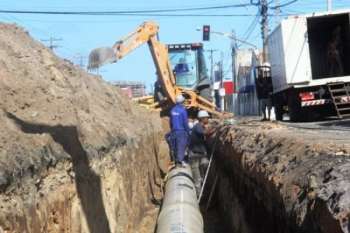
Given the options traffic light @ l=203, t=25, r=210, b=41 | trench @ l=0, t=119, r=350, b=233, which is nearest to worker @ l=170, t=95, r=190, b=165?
trench @ l=0, t=119, r=350, b=233

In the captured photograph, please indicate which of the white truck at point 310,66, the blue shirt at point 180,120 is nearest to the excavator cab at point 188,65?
the white truck at point 310,66

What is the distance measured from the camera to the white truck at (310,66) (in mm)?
18906

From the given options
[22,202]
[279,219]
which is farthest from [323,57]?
[22,202]

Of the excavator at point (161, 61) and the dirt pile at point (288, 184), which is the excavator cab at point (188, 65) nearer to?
the excavator at point (161, 61)

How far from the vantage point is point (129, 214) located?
39.1 feet

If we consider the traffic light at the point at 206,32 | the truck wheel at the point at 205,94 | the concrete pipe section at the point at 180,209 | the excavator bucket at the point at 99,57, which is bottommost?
the concrete pipe section at the point at 180,209

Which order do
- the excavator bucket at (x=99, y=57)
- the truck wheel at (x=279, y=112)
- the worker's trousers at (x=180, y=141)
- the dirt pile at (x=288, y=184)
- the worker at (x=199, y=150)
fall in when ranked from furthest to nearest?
the truck wheel at (x=279, y=112)
the excavator bucket at (x=99, y=57)
the worker's trousers at (x=180, y=141)
the worker at (x=199, y=150)
the dirt pile at (x=288, y=184)

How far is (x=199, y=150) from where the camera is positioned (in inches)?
581

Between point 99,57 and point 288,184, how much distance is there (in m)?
9.64

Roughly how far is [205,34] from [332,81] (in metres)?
19.6

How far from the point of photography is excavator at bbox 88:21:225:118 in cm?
1886

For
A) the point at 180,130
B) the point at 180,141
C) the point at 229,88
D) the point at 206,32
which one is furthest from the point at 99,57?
the point at 229,88

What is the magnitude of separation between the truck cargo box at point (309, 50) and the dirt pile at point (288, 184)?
7047 millimetres

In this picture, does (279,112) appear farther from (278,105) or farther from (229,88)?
(229,88)
